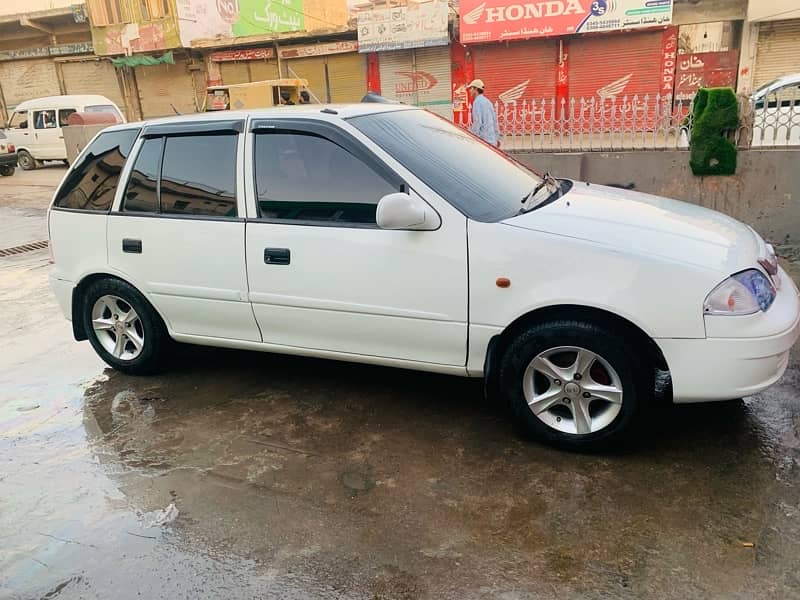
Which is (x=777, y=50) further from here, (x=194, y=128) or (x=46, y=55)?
(x=46, y=55)

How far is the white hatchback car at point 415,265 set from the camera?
3.03 meters

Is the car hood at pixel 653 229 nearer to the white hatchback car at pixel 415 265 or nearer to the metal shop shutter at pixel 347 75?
the white hatchback car at pixel 415 265

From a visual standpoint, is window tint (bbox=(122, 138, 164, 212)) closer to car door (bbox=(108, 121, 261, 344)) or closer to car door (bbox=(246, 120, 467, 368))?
car door (bbox=(108, 121, 261, 344))

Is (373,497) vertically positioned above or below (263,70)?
below

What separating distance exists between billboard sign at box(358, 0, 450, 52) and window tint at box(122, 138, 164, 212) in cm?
1761

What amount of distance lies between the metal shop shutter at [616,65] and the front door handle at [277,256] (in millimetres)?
17001

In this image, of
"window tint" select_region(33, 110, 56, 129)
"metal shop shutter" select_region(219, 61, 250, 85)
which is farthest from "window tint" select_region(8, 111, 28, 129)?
"metal shop shutter" select_region(219, 61, 250, 85)

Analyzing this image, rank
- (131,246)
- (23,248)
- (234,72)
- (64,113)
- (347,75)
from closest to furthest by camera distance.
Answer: (131,246) → (23,248) → (64,113) → (347,75) → (234,72)

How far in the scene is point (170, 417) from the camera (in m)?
4.01

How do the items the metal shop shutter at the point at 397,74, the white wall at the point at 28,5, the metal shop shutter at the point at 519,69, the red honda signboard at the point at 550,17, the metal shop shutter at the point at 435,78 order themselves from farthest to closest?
the white wall at the point at 28,5
the metal shop shutter at the point at 397,74
the metal shop shutter at the point at 435,78
the metal shop shutter at the point at 519,69
the red honda signboard at the point at 550,17

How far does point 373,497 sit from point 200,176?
2258 mm

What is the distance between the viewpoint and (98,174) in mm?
4465

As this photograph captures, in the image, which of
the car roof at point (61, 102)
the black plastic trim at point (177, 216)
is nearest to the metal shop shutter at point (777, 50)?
the black plastic trim at point (177, 216)

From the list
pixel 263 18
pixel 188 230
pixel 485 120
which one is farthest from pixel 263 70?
pixel 188 230
